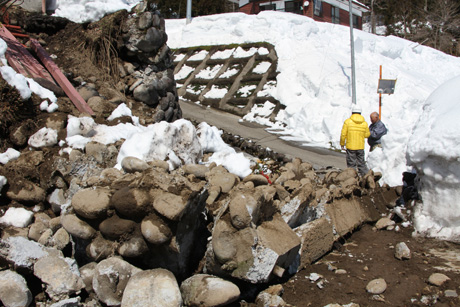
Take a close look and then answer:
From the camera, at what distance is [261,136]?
1467 cm

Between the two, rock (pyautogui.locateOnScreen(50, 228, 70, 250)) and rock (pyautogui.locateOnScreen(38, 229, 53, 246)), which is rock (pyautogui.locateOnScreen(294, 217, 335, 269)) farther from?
rock (pyautogui.locateOnScreen(38, 229, 53, 246))

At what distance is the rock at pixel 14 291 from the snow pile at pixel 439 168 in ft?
16.6

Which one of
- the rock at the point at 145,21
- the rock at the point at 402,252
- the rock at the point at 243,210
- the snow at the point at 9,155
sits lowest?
the rock at the point at 402,252

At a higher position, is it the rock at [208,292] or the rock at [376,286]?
the rock at [208,292]

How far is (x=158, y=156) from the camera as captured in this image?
600 centimetres

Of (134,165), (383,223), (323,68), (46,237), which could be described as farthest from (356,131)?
(323,68)

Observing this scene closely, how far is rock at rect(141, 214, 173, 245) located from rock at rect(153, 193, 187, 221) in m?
0.12

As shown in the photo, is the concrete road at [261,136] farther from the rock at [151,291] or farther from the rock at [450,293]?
the rock at [151,291]

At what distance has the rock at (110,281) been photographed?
4098 millimetres

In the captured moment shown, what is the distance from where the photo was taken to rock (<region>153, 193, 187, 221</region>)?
4133mm

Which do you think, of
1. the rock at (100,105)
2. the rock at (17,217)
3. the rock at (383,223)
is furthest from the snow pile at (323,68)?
the rock at (17,217)

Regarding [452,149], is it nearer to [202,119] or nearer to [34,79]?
[34,79]

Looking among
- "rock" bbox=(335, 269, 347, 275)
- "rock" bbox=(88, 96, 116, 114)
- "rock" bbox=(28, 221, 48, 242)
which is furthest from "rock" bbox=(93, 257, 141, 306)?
"rock" bbox=(88, 96, 116, 114)

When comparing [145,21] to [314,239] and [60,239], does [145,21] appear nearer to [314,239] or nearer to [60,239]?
[60,239]
